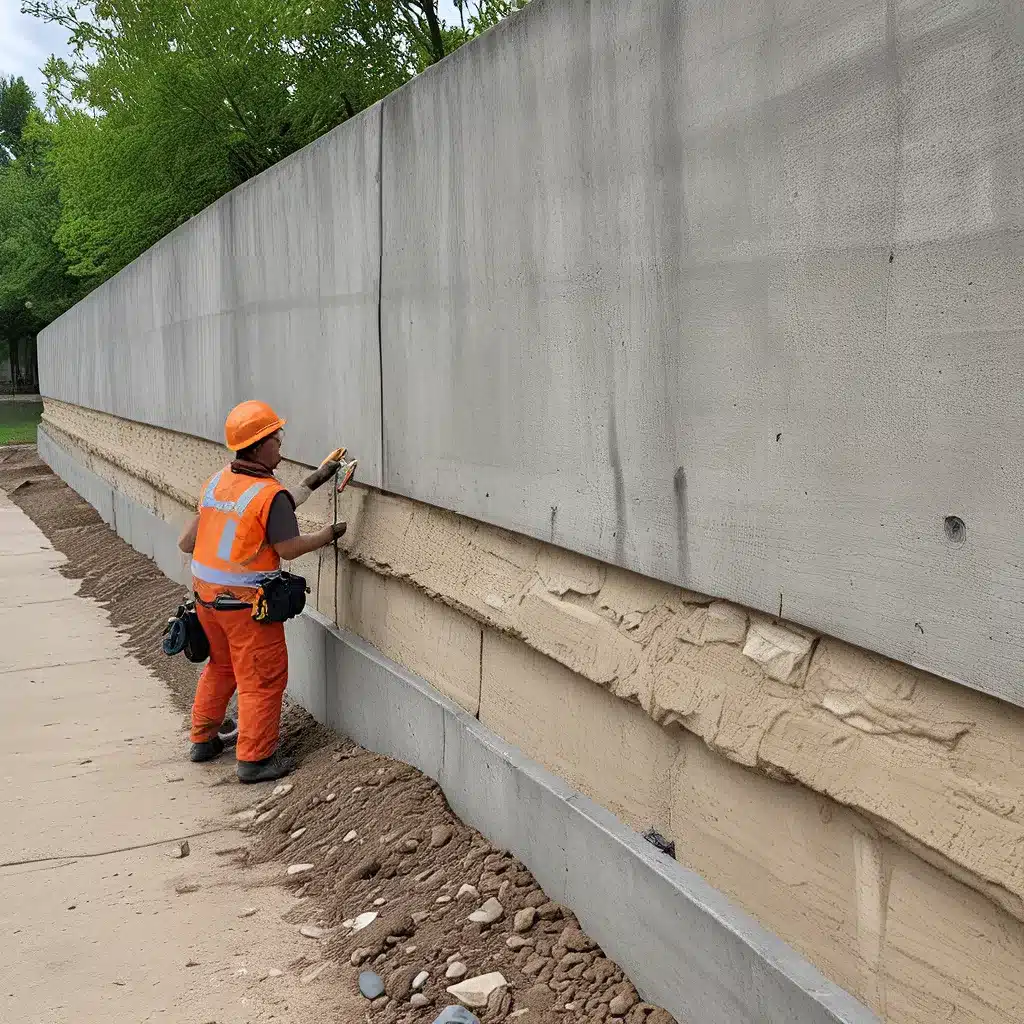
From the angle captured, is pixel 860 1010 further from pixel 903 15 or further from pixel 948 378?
pixel 903 15

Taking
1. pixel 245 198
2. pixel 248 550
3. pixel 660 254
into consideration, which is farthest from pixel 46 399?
pixel 660 254

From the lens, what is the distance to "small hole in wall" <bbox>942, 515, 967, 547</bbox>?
90.3 inches

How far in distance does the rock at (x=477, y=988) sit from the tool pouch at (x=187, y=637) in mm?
2845

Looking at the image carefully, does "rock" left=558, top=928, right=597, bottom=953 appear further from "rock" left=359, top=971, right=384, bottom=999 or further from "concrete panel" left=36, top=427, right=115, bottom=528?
"concrete panel" left=36, top=427, right=115, bottom=528

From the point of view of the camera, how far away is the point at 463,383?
4.49m

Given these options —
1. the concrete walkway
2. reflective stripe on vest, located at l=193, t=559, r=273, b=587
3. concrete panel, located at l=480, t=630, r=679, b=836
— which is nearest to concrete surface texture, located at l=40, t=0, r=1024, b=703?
concrete panel, located at l=480, t=630, r=679, b=836

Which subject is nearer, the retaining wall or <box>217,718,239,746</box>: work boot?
the retaining wall

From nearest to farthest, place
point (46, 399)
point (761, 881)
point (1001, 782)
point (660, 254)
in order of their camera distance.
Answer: point (1001, 782) < point (761, 881) < point (660, 254) < point (46, 399)

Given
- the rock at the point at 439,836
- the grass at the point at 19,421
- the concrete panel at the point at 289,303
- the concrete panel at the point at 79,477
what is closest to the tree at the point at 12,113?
the grass at the point at 19,421

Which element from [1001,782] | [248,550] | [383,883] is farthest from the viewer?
[248,550]

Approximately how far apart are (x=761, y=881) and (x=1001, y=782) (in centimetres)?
89

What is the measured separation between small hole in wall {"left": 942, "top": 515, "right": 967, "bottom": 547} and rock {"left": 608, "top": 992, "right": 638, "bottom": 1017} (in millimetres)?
1732

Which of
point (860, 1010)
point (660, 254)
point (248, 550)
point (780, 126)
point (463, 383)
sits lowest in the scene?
point (860, 1010)

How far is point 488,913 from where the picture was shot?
3891mm
